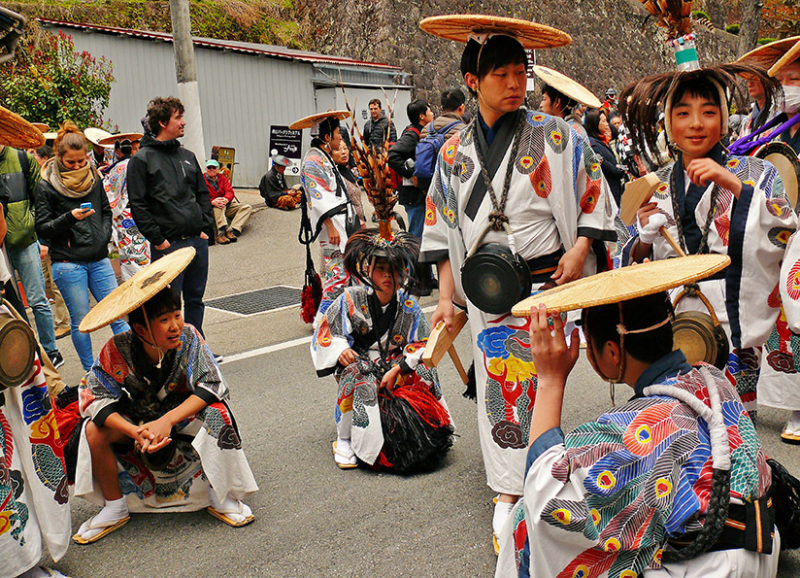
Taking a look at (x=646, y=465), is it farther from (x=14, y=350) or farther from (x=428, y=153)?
(x=428, y=153)

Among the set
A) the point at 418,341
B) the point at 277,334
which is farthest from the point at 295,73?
the point at 418,341

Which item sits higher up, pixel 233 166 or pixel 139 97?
pixel 139 97

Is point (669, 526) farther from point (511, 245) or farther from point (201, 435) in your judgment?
point (201, 435)

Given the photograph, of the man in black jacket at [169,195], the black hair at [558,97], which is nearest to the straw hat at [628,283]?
the man in black jacket at [169,195]

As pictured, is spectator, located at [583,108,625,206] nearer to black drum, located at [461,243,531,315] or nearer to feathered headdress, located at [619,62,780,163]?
feathered headdress, located at [619,62,780,163]

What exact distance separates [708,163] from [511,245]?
84 centimetres

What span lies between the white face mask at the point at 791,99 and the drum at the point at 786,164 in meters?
0.52

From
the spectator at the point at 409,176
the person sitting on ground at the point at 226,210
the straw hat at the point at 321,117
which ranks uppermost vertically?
the straw hat at the point at 321,117

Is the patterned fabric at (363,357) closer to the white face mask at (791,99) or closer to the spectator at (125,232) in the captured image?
the white face mask at (791,99)

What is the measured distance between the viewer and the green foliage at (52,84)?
12.2 metres

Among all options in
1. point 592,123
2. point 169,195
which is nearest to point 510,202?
point 169,195

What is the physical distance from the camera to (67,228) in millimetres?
6188

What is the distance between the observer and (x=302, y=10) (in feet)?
73.6

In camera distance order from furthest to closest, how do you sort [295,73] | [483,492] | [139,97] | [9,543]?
1. [295,73]
2. [139,97]
3. [483,492]
4. [9,543]
